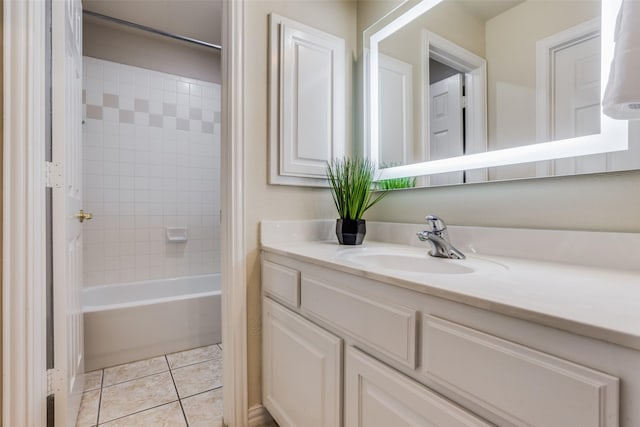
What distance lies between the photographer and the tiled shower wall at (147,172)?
226 cm

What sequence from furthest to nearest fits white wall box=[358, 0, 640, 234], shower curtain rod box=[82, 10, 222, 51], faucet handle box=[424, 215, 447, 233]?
shower curtain rod box=[82, 10, 222, 51]
faucet handle box=[424, 215, 447, 233]
white wall box=[358, 0, 640, 234]

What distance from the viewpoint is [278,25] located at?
4.42ft

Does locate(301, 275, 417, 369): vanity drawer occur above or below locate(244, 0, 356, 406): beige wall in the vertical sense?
below

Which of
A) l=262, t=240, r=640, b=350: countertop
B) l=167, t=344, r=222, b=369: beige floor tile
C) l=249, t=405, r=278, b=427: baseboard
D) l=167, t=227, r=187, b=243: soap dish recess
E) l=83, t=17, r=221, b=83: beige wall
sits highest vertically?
l=83, t=17, r=221, b=83: beige wall

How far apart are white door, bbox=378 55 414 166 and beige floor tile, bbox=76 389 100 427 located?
5.67 feet

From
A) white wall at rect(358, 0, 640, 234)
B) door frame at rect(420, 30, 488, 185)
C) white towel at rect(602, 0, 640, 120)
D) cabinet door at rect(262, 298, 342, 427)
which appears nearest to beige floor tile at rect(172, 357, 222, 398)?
cabinet door at rect(262, 298, 342, 427)

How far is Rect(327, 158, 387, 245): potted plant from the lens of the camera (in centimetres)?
129

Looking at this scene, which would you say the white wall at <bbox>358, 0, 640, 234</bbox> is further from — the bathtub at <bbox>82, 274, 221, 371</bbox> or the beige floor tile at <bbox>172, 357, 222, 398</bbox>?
the bathtub at <bbox>82, 274, 221, 371</bbox>

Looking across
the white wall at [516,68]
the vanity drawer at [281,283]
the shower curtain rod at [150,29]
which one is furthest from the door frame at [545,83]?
the shower curtain rod at [150,29]

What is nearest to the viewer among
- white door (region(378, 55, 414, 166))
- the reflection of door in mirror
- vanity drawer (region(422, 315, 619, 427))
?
vanity drawer (region(422, 315, 619, 427))

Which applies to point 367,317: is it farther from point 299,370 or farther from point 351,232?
point 351,232

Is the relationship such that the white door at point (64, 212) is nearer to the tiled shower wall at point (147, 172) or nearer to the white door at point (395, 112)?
the tiled shower wall at point (147, 172)

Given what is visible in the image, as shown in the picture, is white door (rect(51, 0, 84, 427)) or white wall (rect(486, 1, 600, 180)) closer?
white wall (rect(486, 1, 600, 180))

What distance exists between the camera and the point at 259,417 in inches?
50.9
